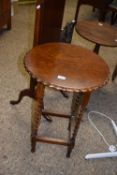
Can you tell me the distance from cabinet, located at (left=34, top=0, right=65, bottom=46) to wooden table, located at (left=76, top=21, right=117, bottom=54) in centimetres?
29

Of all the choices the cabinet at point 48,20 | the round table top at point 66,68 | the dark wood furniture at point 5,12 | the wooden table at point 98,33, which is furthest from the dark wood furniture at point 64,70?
the dark wood furniture at point 5,12

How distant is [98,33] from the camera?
2.08 meters

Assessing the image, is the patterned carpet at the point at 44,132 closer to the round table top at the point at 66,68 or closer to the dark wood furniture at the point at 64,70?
the dark wood furniture at the point at 64,70

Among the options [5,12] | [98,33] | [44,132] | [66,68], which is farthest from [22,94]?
[5,12]

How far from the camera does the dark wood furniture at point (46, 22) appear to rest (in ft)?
4.63

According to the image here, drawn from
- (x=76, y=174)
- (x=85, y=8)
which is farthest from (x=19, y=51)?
(x=85, y=8)

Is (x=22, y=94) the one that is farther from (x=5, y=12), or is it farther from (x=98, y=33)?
(x=5, y=12)

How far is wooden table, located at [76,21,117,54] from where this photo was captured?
194cm

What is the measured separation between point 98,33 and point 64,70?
3.09 ft

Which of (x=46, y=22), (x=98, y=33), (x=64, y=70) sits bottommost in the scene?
(x=98, y=33)

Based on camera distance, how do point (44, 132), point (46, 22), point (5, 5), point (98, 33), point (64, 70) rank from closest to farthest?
point (64, 70) < point (46, 22) < point (44, 132) < point (98, 33) < point (5, 5)

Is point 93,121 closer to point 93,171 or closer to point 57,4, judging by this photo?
point 93,171

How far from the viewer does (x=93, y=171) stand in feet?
5.11

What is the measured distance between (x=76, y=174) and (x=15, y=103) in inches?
31.0
